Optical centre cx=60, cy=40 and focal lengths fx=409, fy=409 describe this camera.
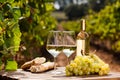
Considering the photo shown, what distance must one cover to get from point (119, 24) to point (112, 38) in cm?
53

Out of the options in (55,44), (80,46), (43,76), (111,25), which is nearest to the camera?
(43,76)

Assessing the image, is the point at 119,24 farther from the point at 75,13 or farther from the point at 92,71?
the point at 75,13

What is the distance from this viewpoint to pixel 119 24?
1386 cm

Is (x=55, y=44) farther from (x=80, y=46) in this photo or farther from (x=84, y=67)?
(x=84, y=67)

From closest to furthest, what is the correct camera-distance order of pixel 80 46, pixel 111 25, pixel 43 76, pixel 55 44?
pixel 43 76, pixel 55 44, pixel 80 46, pixel 111 25

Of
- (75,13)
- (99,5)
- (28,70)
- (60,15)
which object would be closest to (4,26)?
(28,70)

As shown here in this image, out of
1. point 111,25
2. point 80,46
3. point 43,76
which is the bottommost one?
point 43,76

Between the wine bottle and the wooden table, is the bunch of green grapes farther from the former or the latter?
the wine bottle

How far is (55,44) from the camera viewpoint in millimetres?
2914

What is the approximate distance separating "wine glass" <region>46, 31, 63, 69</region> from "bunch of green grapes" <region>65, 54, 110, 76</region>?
0.20m

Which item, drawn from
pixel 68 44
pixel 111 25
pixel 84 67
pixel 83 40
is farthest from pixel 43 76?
pixel 111 25

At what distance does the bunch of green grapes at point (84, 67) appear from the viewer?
8.79 ft

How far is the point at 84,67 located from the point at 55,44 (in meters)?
0.34

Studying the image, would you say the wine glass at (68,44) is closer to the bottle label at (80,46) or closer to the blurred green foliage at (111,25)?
the bottle label at (80,46)
